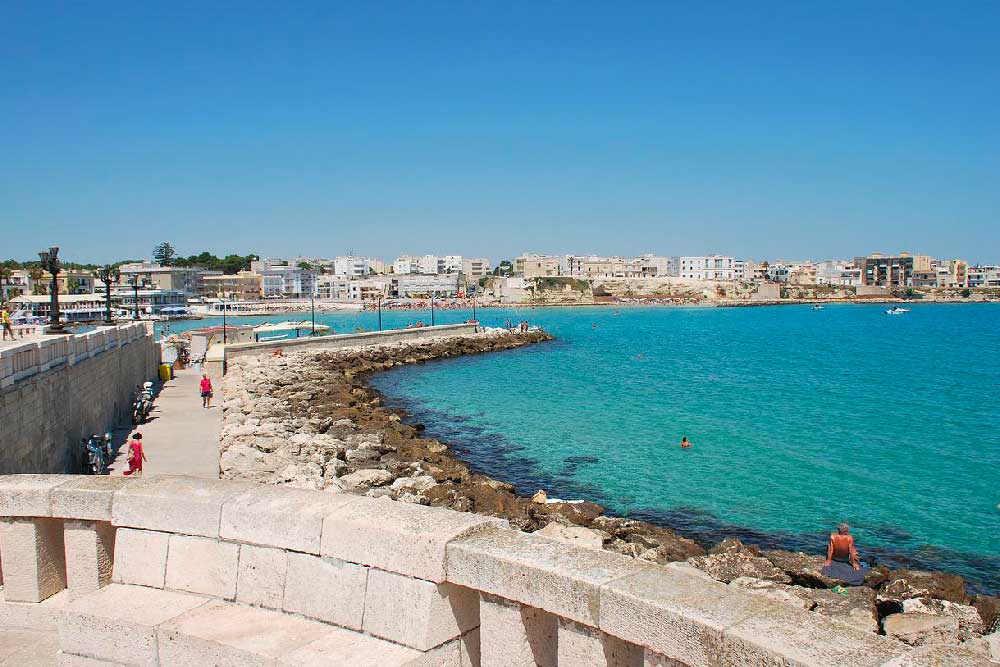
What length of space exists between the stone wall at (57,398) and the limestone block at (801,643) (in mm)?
11387

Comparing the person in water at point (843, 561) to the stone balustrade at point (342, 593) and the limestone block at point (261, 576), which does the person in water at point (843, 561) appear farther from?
the limestone block at point (261, 576)

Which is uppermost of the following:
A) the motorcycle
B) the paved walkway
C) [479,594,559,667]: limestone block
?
[479,594,559,667]: limestone block

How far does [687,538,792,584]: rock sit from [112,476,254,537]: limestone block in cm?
954

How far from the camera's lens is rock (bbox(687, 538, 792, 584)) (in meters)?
12.0

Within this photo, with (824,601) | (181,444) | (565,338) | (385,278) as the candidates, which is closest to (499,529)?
(824,601)

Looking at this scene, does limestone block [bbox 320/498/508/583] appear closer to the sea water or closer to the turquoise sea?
the turquoise sea

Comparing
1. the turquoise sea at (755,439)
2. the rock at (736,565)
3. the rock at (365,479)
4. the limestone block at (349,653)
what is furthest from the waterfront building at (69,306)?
the limestone block at (349,653)

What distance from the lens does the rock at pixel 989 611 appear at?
32.8 feet

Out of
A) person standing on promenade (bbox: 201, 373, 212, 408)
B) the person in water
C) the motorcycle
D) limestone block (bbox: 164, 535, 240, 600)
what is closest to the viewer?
limestone block (bbox: 164, 535, 240, 600)

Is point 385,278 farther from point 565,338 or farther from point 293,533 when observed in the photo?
point 293,533

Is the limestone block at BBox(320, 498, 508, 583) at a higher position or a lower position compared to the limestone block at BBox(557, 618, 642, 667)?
higher

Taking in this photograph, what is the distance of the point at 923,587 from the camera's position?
11.5 metres

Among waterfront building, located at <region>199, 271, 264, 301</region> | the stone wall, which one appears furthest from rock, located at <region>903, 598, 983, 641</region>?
waterfront building, located at <region>199, 271, 264, 301</region>

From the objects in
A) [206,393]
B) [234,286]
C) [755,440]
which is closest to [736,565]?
[755,440]
